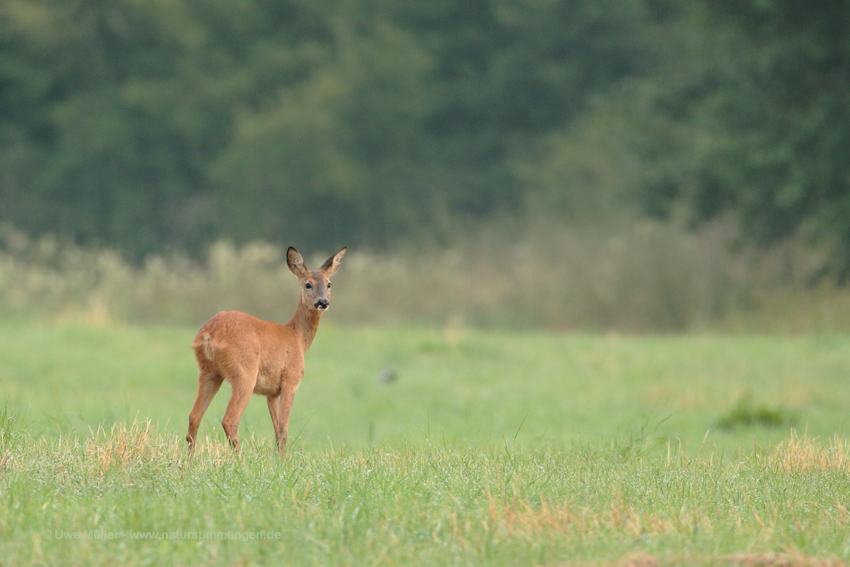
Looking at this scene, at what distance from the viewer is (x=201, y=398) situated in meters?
5.22

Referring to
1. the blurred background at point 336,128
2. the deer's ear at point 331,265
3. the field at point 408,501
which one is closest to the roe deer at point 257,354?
the deer's ear at point 331,265

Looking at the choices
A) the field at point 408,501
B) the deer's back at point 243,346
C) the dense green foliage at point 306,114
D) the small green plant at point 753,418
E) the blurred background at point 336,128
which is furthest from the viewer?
the dense green foliage at point 306,114

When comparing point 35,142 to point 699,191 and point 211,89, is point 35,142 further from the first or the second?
point 699,191

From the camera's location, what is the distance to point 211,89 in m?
30.8

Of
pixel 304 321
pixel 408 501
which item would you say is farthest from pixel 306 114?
pixel 408 501

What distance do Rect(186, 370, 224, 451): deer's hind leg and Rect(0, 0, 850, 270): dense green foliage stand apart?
2278 centimetres

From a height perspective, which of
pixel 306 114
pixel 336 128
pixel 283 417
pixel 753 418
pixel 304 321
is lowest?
pixel 283 417

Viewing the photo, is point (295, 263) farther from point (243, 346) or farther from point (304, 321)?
point (243, 346)

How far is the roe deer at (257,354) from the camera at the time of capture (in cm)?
504

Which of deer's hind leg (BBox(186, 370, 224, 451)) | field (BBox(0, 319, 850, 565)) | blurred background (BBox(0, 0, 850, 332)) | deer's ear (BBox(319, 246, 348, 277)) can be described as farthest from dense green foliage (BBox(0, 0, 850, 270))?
deer's hind leg (BBox(186, 370, 224, 451))

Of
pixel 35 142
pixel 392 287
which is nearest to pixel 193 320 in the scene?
pixel 392 287

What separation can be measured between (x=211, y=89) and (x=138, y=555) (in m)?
28.6

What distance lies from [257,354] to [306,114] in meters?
24.7

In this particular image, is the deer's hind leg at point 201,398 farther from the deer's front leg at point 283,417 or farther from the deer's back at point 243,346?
the deer's front leg at point 283,417
